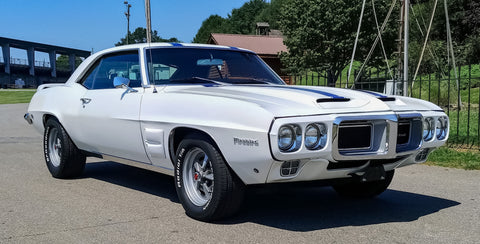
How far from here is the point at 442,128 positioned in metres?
4.53

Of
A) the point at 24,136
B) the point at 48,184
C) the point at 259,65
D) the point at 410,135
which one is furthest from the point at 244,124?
the point at 24,136

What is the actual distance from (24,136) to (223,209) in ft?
30.1

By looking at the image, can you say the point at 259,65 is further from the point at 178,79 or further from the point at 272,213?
the point at 272,213

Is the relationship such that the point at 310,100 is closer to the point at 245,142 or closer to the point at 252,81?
the point at 245,142

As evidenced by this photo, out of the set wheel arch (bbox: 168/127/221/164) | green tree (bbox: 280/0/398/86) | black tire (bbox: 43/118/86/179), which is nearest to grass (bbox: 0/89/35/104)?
green tree (bbox: 280/0/398/86)

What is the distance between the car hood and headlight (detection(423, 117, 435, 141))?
12 cm

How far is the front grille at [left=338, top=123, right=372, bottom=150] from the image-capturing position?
3814 mm

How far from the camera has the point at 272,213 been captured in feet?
15.0

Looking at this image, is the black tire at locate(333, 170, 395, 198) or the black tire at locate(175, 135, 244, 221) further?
the black tire at locate(333, 170, 395, 198)

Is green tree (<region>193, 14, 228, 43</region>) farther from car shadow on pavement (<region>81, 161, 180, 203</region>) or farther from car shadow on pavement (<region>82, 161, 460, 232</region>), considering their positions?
car shadow on pavement (<region>82, 161, 460, 232</region>)

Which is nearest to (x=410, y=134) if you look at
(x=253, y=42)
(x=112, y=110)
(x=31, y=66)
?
(x=112, y=110)

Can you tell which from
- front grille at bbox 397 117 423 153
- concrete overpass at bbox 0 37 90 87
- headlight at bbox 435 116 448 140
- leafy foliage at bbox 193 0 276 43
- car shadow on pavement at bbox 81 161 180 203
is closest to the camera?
front grille at bbox 397 117 423 153

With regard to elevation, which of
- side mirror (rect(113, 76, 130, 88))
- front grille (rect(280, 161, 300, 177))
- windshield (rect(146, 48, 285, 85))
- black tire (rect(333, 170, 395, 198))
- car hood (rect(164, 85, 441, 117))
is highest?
windshield (rect(146, 48, 285, 85))

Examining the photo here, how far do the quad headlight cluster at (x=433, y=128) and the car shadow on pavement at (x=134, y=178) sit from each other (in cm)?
247
